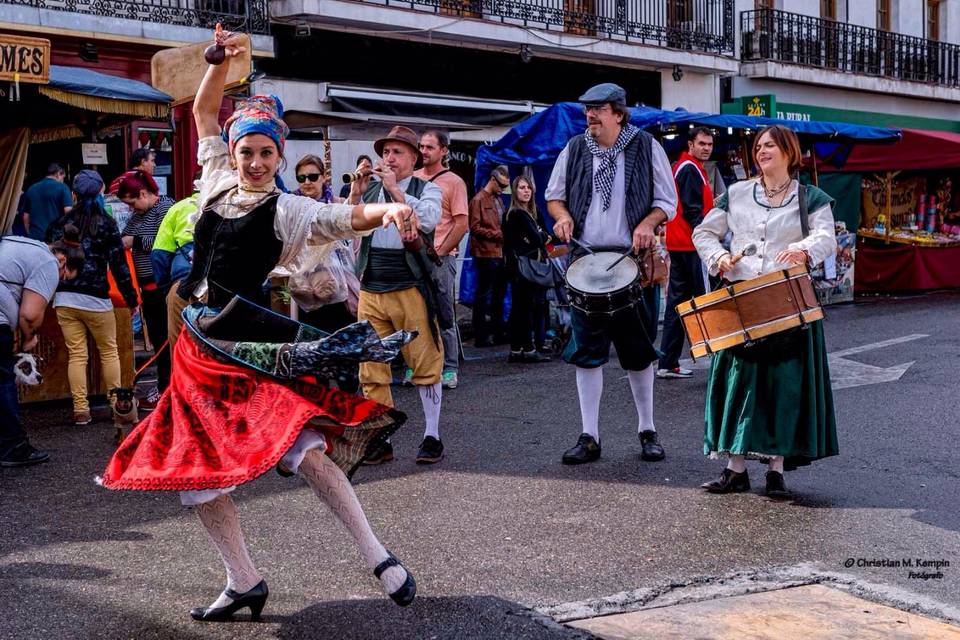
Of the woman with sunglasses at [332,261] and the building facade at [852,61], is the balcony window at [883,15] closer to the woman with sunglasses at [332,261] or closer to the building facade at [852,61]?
the building facade at [852,61]

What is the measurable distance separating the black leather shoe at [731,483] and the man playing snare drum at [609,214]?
0.79 m

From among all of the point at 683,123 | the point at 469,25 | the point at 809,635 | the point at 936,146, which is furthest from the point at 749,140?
the point at 809,635

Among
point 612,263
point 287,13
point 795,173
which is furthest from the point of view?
point 287,13

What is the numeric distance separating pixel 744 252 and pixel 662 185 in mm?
877

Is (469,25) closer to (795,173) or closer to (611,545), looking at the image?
(795,173)

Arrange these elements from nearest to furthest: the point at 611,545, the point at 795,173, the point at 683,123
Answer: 1. the point at 611,545
2. the point at 795,173
3. the point at 683,123

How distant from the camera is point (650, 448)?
22.2 feet

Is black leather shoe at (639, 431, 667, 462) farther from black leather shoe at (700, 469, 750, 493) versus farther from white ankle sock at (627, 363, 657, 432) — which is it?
black leather shoe at (700, 469, 750, 493)

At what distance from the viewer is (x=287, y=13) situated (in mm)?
17938

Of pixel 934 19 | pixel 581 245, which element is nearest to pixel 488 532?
pixel 581 245

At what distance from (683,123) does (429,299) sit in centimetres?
774

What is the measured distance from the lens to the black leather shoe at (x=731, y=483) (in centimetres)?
595

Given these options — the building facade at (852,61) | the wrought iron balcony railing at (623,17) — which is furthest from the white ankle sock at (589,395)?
the building facade at (852,61)

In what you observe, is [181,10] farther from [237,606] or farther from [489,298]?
[237,606]
